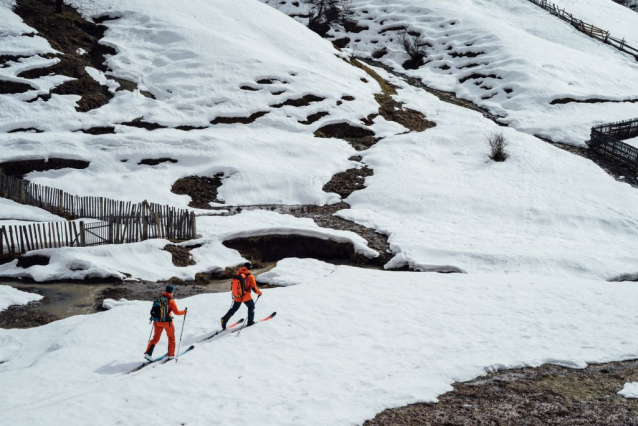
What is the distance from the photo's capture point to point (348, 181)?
27.1 metres

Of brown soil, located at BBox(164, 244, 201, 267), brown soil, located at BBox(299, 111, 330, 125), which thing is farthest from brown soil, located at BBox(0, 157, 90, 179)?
brown soil, located at BBox(299, 111, 330, 125)

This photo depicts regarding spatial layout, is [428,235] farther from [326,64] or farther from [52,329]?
[326,64]

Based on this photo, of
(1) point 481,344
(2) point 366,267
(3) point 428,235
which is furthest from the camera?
(3) point 428,235

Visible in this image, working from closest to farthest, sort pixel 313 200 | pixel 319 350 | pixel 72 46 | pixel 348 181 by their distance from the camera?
pixel 319 350 → pixel 313 200 → pixel 348 181 → pixel 72 46

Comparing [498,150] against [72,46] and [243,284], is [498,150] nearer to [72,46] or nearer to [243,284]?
[243,284]

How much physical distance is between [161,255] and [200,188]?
8623 millimetres

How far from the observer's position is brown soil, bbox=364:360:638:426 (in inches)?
327

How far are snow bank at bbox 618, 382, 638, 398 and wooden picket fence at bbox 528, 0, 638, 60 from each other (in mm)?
53694

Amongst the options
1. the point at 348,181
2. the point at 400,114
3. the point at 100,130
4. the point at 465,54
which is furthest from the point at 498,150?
the point at 465,54

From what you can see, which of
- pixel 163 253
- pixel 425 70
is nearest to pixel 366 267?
pixel 163 253

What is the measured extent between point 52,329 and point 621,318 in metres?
15.1

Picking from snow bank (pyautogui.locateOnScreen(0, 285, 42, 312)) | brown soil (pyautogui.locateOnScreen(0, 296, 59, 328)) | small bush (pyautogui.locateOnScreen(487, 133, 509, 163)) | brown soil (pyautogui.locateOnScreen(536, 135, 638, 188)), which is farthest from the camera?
small bush (pyautogui.locateOnScreen(487, 133, 509, 163))

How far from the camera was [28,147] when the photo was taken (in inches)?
1005

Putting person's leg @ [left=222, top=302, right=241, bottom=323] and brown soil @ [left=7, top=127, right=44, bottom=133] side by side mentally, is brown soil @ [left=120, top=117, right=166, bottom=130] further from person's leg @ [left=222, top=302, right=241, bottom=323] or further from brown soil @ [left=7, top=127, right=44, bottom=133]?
person's leg @ [left=222, top=302, right=241, bottom=323]
